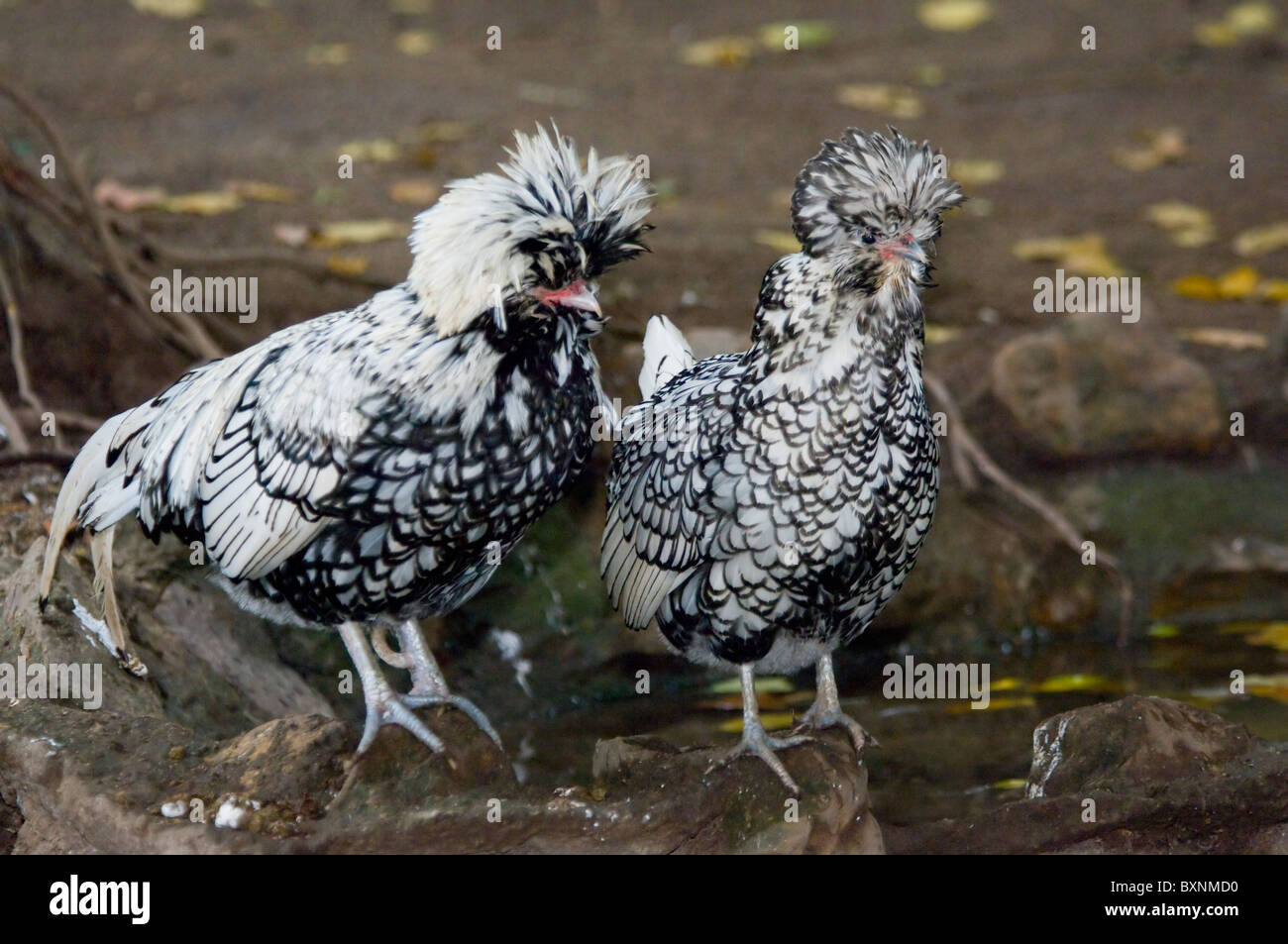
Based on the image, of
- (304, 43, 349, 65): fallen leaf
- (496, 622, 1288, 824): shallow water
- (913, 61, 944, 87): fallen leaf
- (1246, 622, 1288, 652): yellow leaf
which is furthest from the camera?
(304, 43, 349, 65): fallen leaf

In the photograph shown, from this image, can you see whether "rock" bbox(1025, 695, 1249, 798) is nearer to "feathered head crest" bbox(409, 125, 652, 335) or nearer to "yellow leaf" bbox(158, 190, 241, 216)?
"feathered head crest" bbox(409, 125, 652, 335)

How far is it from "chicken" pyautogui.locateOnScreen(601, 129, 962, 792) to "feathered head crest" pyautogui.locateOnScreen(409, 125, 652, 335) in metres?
0.45

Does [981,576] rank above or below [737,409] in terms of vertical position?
below

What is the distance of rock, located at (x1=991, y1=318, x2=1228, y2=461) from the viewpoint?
6324mm

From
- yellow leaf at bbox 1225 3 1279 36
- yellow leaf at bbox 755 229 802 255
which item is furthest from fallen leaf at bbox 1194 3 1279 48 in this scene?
yellow leaf at bbox 755 229 802 255

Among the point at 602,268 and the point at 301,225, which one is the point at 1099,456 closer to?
the point at 602,268

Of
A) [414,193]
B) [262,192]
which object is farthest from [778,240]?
[262,192]

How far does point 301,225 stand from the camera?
7.90m

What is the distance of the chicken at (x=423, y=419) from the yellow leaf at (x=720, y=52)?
7392 millimetres

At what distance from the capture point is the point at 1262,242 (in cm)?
814

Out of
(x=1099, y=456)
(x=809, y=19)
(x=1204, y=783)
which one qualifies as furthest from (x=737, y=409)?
(x=809, y=19)

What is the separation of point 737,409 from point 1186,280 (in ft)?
15.2

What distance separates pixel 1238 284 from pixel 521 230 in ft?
17.0

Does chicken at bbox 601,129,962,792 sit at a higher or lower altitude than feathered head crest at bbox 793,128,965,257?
lower
